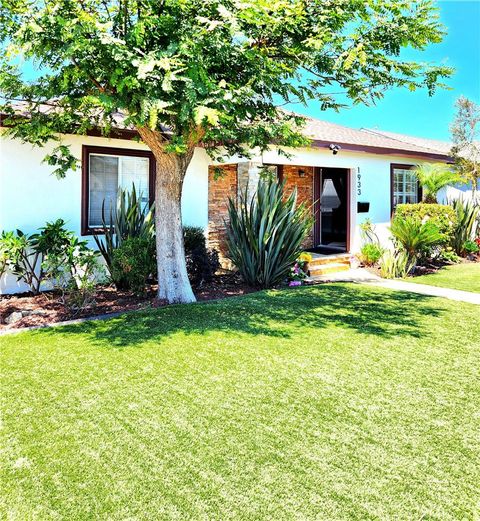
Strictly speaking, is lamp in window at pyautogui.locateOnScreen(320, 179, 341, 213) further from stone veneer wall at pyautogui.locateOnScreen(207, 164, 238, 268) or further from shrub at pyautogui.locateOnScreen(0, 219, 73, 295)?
shrub at pyautogui.locateOnScreen(0, 219, 73, 295)

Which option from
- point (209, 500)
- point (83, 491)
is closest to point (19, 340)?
point (83, 491)

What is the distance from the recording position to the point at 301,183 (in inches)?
563

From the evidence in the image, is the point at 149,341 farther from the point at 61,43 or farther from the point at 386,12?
the point at 386,12

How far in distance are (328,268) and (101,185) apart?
597 cm

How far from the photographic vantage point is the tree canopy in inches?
198

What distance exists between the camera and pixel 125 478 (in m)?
2.83

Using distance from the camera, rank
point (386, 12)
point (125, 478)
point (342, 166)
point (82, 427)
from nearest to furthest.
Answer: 1. point (125, 478)
2. point (82, 427)
3. point (386, 12)
4. point (342, 166)

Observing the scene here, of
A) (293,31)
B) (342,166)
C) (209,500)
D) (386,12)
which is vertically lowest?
(209,500)

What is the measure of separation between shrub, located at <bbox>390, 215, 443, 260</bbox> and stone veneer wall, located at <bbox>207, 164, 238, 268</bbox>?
4279mm

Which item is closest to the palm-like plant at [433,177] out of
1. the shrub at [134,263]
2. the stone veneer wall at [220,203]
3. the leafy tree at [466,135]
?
the leafy tree at [466,135]

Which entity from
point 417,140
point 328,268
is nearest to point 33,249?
point 328,268

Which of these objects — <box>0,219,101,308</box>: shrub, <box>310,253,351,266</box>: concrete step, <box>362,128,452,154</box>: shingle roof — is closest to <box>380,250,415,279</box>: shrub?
<box>310,253,351,266</box>: concrete step

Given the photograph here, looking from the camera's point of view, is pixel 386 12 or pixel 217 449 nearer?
pixel 217 449

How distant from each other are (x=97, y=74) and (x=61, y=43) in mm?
597
